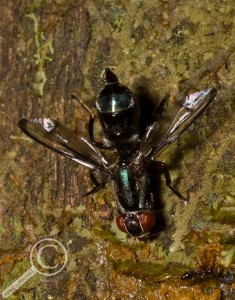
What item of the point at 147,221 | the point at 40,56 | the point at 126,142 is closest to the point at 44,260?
the point at 147,221

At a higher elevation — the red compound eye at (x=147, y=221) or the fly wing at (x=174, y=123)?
the fly wing at (x=174, y=123)

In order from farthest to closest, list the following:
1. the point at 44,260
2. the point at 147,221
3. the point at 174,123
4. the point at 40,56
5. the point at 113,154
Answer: the point at 40,56 < the point at 113,154 < the point at 44,260 < the point at 174,123 < the point at 147,221

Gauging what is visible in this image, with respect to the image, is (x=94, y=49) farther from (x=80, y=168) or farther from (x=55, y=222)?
(x=55, y=222)

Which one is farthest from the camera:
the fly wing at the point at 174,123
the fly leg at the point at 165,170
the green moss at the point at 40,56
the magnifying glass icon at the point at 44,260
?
the green moss at the point at 40,56

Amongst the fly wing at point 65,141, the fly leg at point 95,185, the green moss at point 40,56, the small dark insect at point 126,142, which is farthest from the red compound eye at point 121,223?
the green moss at point 40,56

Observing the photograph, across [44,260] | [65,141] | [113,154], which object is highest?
[65,141]

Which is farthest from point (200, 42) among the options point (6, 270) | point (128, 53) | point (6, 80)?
point (6, 270)

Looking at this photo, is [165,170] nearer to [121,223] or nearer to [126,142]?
[126,142]

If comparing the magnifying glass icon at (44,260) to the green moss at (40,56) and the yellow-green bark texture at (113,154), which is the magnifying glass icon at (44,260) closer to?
the yellow-green bark texture at (113,154)
